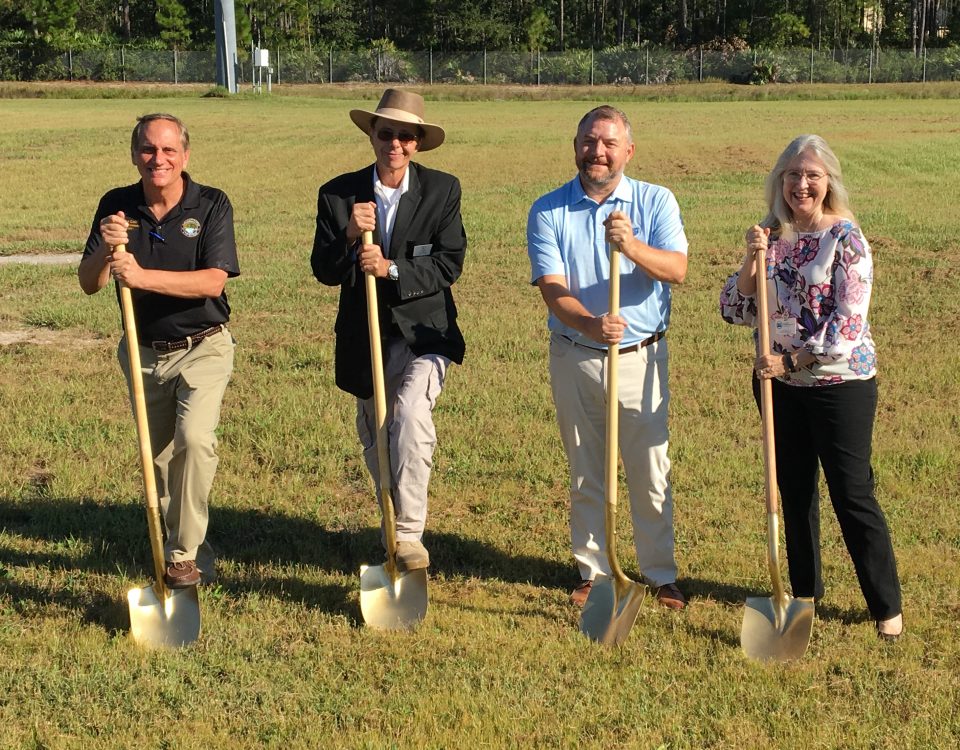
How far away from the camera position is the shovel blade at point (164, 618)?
5406mm

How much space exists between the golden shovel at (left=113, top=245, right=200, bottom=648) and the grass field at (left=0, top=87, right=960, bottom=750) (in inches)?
3.9

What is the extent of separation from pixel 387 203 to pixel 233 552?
2.12 metres

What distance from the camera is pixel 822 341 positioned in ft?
16.9

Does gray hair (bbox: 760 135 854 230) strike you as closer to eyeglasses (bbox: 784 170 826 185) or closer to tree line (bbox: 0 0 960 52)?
eyeglasses (bbox: 784 170 826 185)

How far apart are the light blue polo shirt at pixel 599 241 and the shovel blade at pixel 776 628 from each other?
132cm

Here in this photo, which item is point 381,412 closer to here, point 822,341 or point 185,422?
point 185,422

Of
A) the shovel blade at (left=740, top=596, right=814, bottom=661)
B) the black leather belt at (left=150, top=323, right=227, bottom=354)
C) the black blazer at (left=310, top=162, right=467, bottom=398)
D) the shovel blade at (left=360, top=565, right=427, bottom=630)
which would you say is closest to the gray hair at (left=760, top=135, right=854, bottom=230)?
the black blazer at (left=310, top=162, right=467, bottom=398)

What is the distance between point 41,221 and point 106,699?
14988 mm

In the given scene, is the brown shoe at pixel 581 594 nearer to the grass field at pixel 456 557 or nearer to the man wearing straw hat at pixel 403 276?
→ the grass field at pixel 456 557

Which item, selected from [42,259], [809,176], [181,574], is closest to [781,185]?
[809,176]

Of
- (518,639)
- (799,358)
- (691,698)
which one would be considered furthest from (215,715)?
(799,358)

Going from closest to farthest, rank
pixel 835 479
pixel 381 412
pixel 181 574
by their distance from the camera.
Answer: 1. pixel 835 479
2. pixel 381 412
3. pixel 181 574

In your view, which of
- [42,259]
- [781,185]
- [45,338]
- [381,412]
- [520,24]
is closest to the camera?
[781,185]

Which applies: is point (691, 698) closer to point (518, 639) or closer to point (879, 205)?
point (518, 639)
